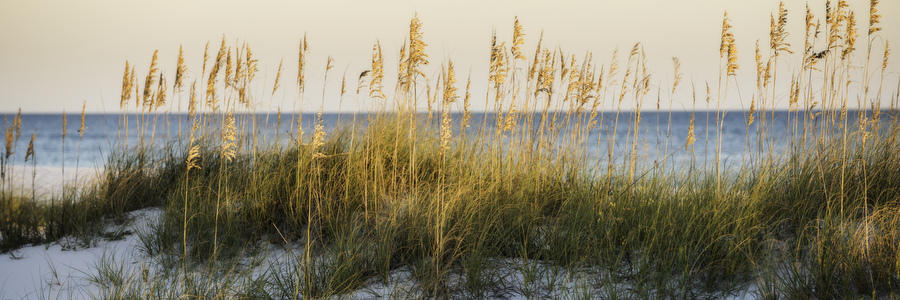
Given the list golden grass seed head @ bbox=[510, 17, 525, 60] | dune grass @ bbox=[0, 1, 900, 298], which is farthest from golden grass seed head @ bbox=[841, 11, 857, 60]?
golden grass seed head @ bbox=[510, 17, 525, 60]

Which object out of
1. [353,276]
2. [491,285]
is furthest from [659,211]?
[353,276]

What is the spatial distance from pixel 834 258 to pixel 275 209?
3457mm

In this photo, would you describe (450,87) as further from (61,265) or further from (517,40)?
(61,265)

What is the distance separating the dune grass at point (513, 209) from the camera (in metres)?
2.94

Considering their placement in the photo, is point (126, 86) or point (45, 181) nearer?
point (126, 86)

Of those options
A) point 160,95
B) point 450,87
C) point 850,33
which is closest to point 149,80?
point 160,95

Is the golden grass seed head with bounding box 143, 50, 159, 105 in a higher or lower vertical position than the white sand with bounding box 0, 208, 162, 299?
higher

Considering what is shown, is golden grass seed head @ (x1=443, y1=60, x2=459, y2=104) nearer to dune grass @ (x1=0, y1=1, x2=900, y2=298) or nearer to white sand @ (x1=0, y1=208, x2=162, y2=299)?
dune grass @ (x1=0, y1=1, x2=900, y2=298)

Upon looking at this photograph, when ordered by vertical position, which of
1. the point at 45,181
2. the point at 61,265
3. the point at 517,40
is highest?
the point at 517,40

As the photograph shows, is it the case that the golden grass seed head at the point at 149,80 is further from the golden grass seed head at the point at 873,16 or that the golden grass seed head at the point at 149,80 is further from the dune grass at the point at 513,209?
the golden grass seed head at the point at 873,16

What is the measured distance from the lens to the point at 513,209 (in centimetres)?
351

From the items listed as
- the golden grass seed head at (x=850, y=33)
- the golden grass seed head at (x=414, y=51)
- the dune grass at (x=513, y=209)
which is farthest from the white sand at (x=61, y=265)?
the golden grass seed head at (x=850, y=33)

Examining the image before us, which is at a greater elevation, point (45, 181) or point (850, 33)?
point (850, 33)

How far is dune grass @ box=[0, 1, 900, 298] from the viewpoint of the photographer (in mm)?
2936
